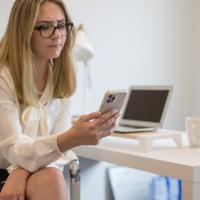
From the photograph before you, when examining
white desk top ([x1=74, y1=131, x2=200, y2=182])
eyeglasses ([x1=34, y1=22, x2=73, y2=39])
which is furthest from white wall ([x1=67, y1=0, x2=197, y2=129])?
eyeglasses ([x1=34, y1=22, x2=73, y2=39])

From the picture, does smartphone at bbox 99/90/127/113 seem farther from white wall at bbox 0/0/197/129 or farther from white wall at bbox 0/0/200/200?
white wall at bbox 0/0/197/129

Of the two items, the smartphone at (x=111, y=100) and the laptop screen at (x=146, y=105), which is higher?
the smartphone at (x=111, y=100)

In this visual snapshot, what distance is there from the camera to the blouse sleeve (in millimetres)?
1090

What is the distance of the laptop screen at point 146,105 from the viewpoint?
1.58m

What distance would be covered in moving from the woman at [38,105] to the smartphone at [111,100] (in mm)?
18

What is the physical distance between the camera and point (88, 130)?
3.48 feet

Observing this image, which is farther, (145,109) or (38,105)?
(145,109)

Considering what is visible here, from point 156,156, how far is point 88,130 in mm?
362

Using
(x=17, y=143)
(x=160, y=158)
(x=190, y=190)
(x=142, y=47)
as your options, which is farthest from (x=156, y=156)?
(x=142, y=47)

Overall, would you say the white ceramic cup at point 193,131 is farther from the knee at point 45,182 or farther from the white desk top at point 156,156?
the knee at point 45,182

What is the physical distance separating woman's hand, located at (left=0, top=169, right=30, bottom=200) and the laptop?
1.77 ft

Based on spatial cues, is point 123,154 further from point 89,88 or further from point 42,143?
point 89,88

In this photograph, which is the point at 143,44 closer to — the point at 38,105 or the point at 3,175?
the point at 38,105

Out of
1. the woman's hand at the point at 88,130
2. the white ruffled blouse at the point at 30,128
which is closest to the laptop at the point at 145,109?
the white ruffled blouse at the point at 30,128
